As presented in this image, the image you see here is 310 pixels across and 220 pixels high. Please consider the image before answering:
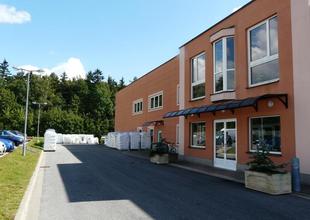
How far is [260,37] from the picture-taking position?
15016mm

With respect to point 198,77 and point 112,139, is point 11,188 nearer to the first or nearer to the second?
point 198,77

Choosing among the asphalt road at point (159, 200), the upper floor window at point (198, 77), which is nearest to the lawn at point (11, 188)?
the asphalt road at point (159, 200)

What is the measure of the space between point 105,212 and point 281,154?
7837 millimetres

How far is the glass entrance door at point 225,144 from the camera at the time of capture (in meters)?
16.4

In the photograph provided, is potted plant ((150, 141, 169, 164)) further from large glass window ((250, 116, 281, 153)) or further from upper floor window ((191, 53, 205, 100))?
large glass window ((250, 116, 281, 153))

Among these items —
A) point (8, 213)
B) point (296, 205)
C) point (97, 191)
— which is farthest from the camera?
point (97, 191)

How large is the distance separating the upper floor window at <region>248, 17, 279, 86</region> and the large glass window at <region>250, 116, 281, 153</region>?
1613 mm

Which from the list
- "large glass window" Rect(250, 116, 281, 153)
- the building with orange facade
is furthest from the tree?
"large glass window" Rect(250, 116, 281, 153)

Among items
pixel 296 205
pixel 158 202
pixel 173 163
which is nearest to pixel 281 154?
pixel 296 205

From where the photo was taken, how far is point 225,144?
17.1 meters

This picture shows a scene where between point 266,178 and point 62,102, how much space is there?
290 ft

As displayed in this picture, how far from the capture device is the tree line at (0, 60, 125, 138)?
7281 centimetres

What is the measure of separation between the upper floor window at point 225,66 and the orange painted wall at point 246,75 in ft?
1.43

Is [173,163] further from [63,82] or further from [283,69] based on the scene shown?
[63,82]
